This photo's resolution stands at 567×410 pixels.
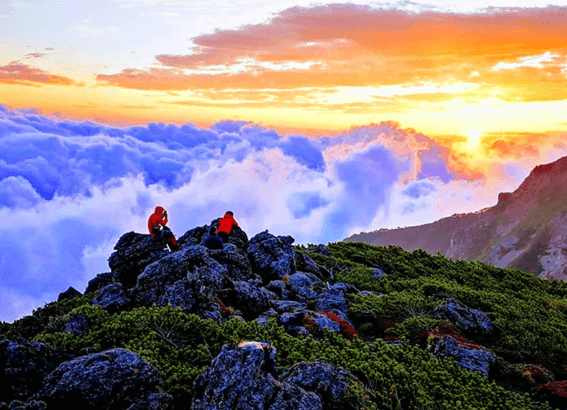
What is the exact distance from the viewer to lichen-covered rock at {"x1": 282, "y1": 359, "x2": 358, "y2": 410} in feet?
45.0

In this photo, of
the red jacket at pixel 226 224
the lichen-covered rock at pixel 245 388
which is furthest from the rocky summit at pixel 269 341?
the red jacket at pixel 226 224

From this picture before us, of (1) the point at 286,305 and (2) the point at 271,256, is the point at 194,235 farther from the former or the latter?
(1) the point at 286,305

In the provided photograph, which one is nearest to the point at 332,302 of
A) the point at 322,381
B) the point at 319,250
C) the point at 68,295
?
the point at 322,381

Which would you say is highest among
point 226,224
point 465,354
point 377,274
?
point 226,224

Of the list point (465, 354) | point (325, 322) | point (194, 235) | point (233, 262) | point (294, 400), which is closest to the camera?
point (294, 400)

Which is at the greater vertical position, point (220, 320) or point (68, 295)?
point (220, 320)

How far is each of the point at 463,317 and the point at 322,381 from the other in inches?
671

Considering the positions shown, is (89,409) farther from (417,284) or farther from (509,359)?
(417,284)

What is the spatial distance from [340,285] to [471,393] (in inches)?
627

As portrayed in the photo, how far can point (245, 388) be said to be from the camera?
12023mm

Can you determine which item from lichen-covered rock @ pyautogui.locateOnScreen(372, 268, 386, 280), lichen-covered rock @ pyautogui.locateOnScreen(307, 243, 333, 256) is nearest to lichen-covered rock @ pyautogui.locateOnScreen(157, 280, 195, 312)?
lichen-covered rock @ pyautogui.locateOnScreen(372, 268, 386, 280)

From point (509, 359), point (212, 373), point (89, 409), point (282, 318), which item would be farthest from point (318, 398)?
point (509, 359)

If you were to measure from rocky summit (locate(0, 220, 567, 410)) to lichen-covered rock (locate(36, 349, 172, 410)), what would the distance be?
0.03 metres

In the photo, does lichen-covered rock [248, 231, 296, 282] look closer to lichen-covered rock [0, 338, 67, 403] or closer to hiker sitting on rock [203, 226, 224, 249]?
hiker sitting on rock [203, 226, 224, 249]
